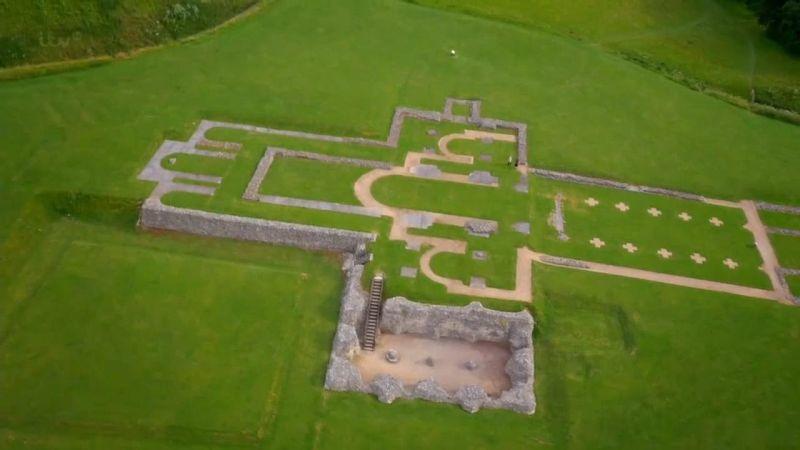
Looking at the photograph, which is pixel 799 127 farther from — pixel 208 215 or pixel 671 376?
pixel 208 215

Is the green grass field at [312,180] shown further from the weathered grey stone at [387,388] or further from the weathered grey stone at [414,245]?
the weathered grey stone at [387,388]

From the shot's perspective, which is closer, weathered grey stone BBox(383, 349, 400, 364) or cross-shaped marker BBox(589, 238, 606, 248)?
weathered grey stone BBox(383, 349, 400, 364)

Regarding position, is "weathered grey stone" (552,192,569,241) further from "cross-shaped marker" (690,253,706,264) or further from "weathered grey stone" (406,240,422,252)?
"weathered grey stone" (406,240,422,252)

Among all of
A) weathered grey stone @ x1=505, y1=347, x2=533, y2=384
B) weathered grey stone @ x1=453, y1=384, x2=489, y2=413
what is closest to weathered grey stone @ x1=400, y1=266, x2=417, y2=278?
weathered grey stone @ x1=505, y1=347, x2=533, y2=384

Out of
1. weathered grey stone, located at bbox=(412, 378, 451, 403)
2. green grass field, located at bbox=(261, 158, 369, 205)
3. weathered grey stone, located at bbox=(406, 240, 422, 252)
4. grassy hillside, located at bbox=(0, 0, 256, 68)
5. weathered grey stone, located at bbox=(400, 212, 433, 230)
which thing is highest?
grassy hillside, located at bbox=(0, 0, 256, 68)

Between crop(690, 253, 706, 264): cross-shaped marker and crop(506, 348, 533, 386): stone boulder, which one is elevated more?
crop(690, 253, 706, 264): cross-shaped marker

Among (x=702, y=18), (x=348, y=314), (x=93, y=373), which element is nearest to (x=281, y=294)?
(x=348, y=314)

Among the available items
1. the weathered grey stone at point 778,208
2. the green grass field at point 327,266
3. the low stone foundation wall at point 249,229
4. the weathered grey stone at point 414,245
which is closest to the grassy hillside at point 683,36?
the green grass field at point 327,266
